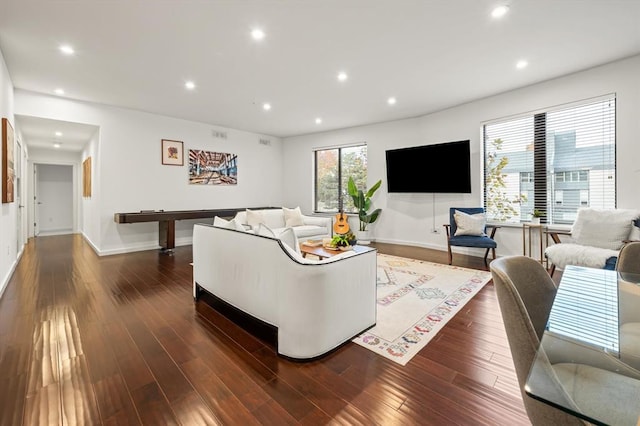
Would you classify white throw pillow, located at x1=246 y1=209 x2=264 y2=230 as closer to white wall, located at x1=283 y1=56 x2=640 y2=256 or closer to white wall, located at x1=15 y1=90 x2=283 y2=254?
white wall, located at x1=15 y1=90 x2=283 y2=254

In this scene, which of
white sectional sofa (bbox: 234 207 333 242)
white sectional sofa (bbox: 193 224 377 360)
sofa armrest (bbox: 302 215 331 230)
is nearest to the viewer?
white sectional sofa (bbox: 193 224 377 360)

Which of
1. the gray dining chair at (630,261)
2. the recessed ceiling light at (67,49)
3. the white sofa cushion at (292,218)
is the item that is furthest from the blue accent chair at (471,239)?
the recessed ceiling light at (67,49)

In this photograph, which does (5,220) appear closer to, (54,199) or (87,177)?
(87,177)

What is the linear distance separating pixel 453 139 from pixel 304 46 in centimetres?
350

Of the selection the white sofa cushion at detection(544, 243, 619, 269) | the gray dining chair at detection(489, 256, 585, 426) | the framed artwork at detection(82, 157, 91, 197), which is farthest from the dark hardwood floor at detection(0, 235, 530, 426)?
the framed artwork at detection(82, 157, 91, 197)

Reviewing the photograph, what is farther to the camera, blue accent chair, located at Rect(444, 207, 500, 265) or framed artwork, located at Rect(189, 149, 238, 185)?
framed artwork, located at Rect(189, 149, 238, 185)

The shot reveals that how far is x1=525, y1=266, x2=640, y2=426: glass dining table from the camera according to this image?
0.76 meters

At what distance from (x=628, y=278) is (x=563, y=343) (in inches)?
47.1

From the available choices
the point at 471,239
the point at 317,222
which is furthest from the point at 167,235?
the point at 471,239

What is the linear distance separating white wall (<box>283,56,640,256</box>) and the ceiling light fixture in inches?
201

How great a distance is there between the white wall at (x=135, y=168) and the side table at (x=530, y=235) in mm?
6019

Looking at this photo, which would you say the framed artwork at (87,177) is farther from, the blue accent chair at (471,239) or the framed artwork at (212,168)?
the blue accent chair at (471,239)

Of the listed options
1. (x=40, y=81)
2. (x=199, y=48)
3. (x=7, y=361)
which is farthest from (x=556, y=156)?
(x=40, y=81)

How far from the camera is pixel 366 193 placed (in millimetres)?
6582
